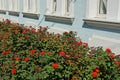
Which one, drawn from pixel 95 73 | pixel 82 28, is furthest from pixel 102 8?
pixel 95 73

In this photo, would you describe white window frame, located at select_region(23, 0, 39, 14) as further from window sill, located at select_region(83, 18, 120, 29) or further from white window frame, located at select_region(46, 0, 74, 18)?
window sill, located at select_region(83, 18, 120, 29)

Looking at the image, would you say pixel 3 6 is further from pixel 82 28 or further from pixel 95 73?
pixel 95 73

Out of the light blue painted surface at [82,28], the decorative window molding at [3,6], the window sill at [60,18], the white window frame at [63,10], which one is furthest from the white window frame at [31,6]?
the decorative window molding at [3,6]

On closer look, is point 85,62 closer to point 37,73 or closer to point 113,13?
point 37,73

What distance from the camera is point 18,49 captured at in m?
6.83

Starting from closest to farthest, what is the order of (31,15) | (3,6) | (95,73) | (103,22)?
1. (95,73)
2. (103,22)
3. (31,15)
4. (3,6)

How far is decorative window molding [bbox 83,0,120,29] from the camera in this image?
6.75 m

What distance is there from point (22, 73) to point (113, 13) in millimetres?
3277

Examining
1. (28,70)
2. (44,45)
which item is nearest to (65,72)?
(28,70)

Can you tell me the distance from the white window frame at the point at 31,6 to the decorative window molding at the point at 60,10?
1.33 meters

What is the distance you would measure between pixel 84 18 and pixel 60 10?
1842mm

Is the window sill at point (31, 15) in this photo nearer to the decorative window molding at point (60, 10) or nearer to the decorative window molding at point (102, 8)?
the decorative window molding at point (60, 10)

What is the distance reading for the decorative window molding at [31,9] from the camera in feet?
39.0

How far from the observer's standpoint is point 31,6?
1265 centimetres
